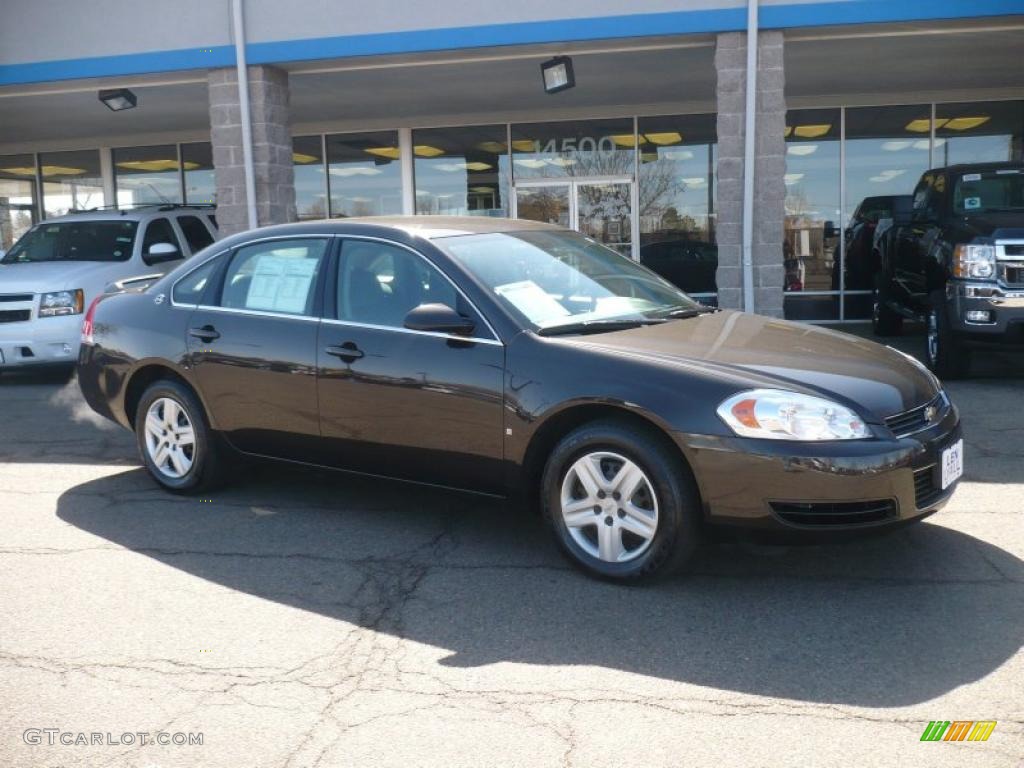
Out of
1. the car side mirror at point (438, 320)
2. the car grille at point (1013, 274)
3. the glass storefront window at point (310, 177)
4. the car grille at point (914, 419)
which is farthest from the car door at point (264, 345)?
the glass storefront window at point (310, 177)

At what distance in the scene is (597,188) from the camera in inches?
639

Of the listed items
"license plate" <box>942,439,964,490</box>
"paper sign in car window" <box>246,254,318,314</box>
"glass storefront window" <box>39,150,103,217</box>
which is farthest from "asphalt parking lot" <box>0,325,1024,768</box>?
"glass storefront window" <box>39,150,103,217</box>

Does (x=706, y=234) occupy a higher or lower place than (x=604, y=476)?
higher

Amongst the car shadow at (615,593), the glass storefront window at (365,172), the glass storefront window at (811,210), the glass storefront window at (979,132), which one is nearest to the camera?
the car shadow at (615,593)

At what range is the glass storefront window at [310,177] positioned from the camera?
56.7 feet

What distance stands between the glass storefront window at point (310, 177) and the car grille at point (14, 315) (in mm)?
7221

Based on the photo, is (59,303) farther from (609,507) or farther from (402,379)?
(609,507)

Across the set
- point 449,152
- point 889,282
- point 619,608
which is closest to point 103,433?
point 619,608

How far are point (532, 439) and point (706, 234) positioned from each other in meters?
11.8

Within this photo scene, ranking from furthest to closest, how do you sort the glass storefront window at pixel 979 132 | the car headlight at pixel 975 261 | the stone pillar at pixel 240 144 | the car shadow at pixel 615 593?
the glass storefront window at pixel 979 132, the stone pillar at pixel 240 144, the car headlight at pixel 975 261, the car shadow at pixel 615 593

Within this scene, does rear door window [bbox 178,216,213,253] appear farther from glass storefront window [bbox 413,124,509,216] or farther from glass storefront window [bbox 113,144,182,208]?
glass storefront window [bbox 113,144,182,208]

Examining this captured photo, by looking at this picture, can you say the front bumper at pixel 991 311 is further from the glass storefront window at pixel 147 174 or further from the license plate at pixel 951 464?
the glass storefront window at pixel 147 174

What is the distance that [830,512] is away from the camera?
4223mm

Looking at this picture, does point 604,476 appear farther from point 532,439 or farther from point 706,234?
point 706,234
